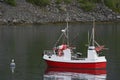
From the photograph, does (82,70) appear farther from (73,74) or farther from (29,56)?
(29,56)

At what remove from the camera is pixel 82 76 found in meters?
63.2

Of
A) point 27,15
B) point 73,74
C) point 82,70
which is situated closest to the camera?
point 73,74

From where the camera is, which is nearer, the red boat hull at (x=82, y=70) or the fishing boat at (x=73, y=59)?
the red boat hull at (x=82, y=70)

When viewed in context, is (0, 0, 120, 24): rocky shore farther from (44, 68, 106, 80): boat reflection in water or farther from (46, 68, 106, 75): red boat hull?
(44, 68, 106, 80): boat reflection in water

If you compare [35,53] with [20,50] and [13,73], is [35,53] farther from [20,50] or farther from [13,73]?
[13,73]

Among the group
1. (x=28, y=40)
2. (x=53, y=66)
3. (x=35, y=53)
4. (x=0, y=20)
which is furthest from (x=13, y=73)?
(x=0, y=20)

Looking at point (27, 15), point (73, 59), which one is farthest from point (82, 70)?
point (27, 15)

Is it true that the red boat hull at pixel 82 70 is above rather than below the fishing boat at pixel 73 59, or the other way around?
below

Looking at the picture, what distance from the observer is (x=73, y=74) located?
64562mm

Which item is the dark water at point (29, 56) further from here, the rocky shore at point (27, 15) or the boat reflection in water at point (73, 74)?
the rocky shore at point (27, 15)

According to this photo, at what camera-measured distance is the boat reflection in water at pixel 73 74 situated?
62228 millimetres

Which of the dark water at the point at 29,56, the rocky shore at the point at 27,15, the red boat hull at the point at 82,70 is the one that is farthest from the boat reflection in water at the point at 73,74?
the rocky shore at the point at 27,15

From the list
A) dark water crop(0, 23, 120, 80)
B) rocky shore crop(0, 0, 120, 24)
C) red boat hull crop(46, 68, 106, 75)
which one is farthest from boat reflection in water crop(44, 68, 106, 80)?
rocky shore crop(0, 0, 120, 24)

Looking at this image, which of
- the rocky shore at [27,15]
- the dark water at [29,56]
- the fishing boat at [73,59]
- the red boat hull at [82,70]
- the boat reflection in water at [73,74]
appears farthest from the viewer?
the rocky shore at [27,15]
